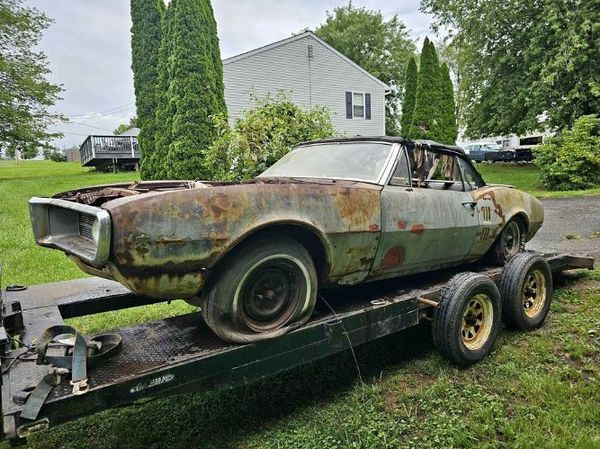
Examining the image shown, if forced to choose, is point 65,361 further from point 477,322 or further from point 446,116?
point 446,116

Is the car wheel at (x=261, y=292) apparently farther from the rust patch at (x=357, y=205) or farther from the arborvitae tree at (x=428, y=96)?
the arborvitae tree at (x=428, y=96)

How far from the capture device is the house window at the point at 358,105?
2172cm

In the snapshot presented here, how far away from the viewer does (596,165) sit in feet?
47.2

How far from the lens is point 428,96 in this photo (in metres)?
19.4

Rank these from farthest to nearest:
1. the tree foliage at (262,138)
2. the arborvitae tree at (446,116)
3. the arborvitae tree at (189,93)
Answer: the arborvitae tree at (446,116) < the arborvitae tree at (189,93) < the tree foliage at (262,138)

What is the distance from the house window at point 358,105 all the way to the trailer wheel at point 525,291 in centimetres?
1839

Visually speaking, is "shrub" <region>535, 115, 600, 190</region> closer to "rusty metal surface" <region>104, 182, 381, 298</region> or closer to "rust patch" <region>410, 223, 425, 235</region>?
"rust patch" <region>410, 223, 425, 235</region>

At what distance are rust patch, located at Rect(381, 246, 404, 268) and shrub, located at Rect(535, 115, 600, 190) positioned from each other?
13822 millimetres

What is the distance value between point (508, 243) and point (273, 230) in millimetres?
3179

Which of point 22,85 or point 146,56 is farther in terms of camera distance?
point 22,85

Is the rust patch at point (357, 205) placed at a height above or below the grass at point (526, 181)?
above

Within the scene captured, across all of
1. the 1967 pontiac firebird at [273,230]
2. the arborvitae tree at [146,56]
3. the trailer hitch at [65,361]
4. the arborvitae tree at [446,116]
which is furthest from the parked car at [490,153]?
the trailer hitch at [65,361]

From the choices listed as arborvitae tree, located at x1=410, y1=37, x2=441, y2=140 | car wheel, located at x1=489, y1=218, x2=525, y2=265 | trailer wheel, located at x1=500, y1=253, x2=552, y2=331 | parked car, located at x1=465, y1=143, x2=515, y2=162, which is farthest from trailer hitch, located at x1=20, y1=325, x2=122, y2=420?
parked car, located at x1=465, y1=143, x2=515, y2=162

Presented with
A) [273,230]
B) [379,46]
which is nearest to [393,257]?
[273,230]
